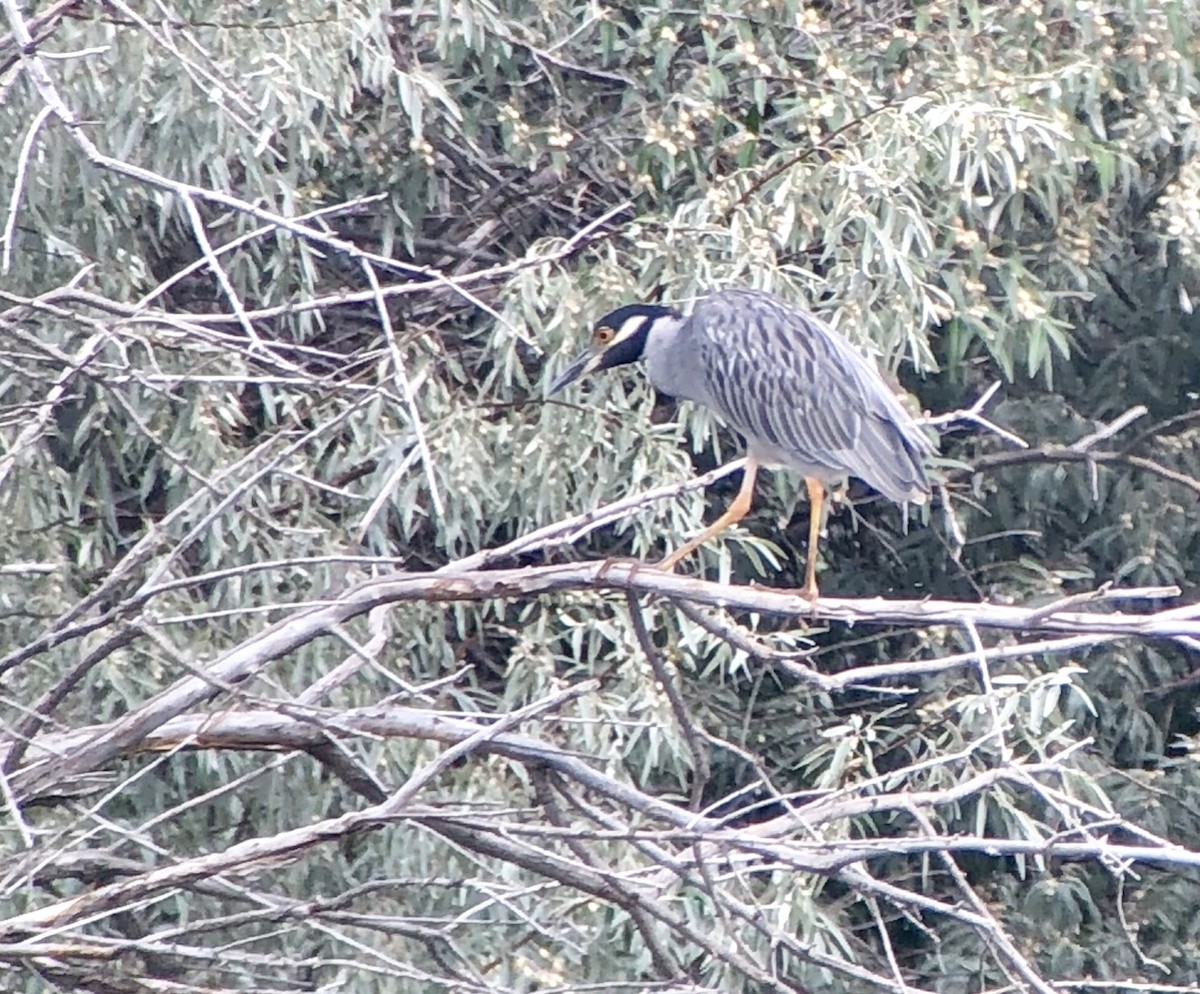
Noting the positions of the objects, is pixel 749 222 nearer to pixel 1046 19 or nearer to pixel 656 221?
pixel 656 221

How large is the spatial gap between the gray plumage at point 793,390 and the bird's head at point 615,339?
3 cm

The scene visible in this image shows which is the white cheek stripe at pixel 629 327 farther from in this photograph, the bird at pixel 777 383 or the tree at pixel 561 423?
the tree at pixel 561 423

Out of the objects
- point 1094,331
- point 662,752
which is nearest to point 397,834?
point 662,752

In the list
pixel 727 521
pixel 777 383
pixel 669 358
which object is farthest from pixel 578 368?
pixel 727 521

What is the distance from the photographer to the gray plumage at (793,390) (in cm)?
392

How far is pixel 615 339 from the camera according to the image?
4.11 metres

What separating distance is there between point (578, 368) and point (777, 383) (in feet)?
1.28

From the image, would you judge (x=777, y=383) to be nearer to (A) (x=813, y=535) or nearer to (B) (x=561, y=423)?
(A) (x=813, y=535)

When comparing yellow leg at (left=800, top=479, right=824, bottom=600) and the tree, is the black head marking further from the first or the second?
yellow leg at (left=800, top=479, right=824, bottom=600)

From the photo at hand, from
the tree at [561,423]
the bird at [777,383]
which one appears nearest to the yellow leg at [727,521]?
the bird at [777,383]

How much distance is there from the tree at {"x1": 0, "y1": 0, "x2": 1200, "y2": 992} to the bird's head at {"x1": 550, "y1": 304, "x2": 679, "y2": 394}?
114 mm

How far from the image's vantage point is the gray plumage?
3924 mm

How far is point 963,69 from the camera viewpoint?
4.36 meters

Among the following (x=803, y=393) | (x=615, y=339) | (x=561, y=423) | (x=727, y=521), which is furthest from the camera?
(x=561, y=423)
